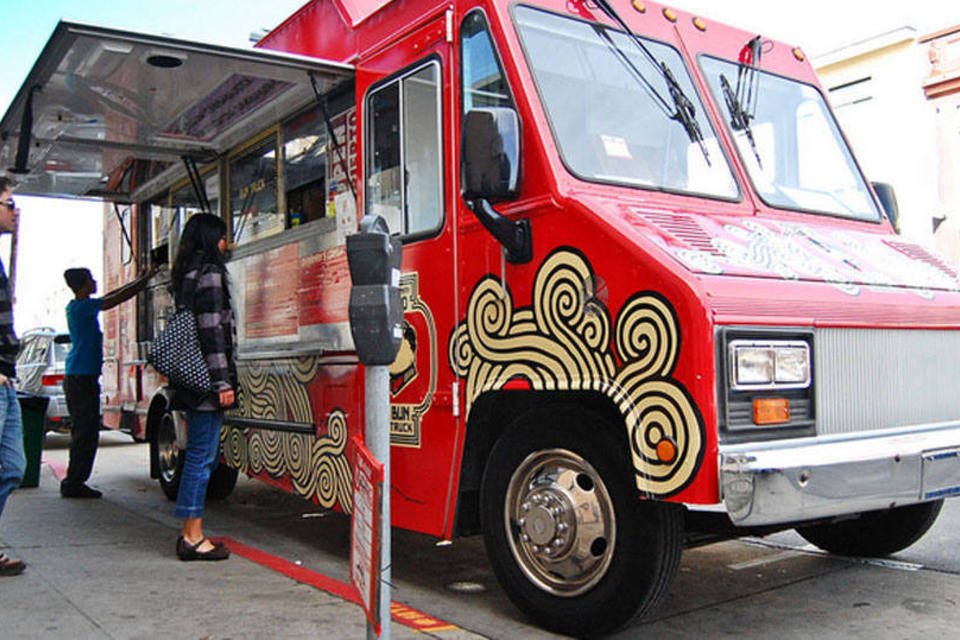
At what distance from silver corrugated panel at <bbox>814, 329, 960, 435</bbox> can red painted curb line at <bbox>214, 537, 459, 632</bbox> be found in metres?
1.94

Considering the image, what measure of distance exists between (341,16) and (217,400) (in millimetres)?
2453

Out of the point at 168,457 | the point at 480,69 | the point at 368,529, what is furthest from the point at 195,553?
the point at 480,69

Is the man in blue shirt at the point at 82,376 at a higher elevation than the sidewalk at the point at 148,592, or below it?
higher

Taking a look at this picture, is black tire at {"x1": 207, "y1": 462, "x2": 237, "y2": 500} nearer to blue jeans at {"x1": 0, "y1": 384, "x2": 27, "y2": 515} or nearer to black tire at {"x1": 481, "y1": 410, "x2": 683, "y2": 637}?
blue jeans at {"x1": 0, "y1": 384, "x2": 27, "y2": 515}

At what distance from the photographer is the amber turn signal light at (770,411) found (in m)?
3.57

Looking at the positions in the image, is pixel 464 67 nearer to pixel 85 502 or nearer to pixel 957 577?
pixel 957 577

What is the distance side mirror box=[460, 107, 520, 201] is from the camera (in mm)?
4043

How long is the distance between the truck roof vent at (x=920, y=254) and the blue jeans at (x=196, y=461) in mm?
3890

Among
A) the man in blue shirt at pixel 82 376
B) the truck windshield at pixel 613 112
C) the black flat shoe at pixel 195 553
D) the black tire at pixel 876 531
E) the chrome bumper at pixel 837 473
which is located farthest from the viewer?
the man in blue shirt at pixel 82 376

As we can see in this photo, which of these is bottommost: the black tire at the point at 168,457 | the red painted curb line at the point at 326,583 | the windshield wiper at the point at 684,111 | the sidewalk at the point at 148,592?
the red painted curb line at the point at 326,583

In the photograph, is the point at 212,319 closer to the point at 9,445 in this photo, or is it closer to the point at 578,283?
the point at 9,445

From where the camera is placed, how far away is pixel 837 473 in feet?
11.8

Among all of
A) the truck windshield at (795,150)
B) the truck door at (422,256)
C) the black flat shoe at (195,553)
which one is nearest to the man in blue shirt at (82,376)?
the black flat shoe at (195,553)

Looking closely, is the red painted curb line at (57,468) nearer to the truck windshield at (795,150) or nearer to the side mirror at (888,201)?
the truck windshield at (795,150)
